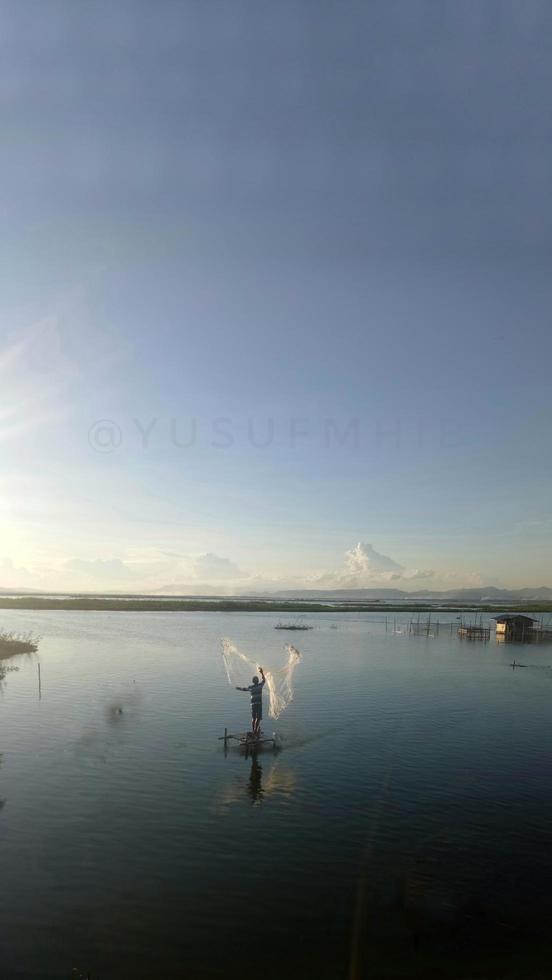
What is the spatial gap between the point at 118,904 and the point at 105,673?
43024 mm

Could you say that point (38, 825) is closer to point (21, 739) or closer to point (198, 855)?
point (198, 855)

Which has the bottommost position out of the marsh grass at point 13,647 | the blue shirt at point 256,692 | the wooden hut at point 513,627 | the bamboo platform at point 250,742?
the wooden hut at point 513,627

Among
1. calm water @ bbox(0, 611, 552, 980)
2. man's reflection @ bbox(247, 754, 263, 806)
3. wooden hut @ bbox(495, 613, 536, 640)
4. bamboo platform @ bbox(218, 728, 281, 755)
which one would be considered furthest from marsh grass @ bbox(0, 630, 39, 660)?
wooden hut @ bbox(495, 613, 536, 640)

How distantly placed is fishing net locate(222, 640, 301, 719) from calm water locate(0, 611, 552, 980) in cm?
172

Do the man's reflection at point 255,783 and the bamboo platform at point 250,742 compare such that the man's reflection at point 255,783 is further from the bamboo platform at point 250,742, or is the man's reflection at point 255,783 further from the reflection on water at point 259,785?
the bamboo platform at point 250,742

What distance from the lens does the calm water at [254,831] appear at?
49.9ft

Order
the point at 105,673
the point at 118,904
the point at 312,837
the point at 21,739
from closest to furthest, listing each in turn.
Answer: the point at 118,904
the point at 312,837
the point at 21,739
the point at 105,673

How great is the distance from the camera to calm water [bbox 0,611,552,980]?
49.9ft

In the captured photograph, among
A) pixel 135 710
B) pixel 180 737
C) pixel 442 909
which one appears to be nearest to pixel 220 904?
pixel 442 909

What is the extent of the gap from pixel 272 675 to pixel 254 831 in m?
13.9

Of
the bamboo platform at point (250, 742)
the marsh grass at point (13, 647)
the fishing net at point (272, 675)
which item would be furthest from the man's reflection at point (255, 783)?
the marsh grass at point (13, 647)

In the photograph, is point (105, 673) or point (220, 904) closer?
point (220, 904)

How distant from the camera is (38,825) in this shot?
69.9 feet

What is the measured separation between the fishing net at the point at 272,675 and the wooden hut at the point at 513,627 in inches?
2547
